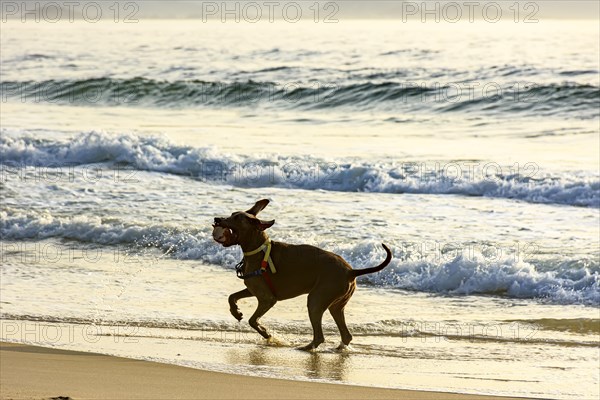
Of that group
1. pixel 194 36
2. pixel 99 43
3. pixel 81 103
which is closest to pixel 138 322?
pixel 81 103

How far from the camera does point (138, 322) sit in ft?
30.1

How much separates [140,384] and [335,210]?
7991 millimetres

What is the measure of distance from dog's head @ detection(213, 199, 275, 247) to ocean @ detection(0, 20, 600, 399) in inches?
35.6

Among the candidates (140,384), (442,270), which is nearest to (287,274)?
(140,384)

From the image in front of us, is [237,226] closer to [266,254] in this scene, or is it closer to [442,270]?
[266,254]

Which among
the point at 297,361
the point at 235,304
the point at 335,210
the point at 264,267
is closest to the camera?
the point at 297,361

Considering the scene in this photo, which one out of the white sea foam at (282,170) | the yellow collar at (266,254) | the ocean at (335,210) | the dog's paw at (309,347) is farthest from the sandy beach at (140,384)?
the white sea foam at (282,170)

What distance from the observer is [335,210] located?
14.6m

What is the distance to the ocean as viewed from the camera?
846 centimetres

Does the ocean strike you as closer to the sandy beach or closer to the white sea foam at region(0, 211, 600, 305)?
the white sea foam at region(0, 211, 600, 305)

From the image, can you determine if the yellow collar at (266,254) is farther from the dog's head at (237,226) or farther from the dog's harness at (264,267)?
the dog's head at (237,226)

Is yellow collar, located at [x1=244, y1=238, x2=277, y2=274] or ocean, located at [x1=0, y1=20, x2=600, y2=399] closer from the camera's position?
yellow collar, located at [x1=244, y1=238, x2=277, y2=274]

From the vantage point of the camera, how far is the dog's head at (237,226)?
8.07 m

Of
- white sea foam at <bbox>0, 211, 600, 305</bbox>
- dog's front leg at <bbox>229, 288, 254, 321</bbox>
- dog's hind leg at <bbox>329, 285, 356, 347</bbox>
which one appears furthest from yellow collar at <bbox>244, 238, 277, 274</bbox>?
white sea foam at <bbox>0, 211, 600, 305</bbox>
